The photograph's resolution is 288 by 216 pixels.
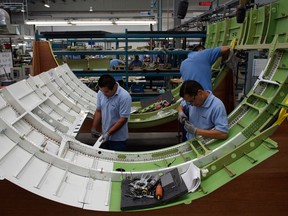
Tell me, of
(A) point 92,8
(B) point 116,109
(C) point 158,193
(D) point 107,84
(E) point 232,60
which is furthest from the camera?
(A) point 92,8

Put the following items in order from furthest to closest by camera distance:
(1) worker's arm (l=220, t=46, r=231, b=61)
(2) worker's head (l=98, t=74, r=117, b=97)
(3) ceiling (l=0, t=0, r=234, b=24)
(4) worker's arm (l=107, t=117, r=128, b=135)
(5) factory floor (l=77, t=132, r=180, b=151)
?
(3) ceiling (l=0, t=0, r=234, b=24) < (5) factory floor (l=77, t=132, r=180, b=151) < (1) worker's arm (l=220, t=46, r=231, b=61) < (4) worker's arm (l=107, t=117, r=128, b=135) < (2) worker's head (l=98, t=74, r=117, b=97)

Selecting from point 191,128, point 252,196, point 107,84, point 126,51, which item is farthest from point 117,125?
point 126,51

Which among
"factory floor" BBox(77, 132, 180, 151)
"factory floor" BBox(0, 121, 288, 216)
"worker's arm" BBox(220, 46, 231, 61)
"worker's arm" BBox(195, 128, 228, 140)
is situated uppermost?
"worker's arm" BBox(220, 46, 231, 61)

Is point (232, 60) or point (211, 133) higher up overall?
point (232, 60)

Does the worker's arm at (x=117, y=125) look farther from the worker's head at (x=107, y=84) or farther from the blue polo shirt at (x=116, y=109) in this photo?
the worker's head at (x=107, y=84)

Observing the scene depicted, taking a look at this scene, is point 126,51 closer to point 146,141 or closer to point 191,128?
point 146,141

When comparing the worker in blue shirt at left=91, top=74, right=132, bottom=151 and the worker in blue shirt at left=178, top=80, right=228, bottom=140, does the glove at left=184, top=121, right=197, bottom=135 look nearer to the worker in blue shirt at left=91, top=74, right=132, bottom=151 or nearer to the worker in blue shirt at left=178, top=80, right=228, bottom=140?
the worker in blue shirt at left=178, top=80, right=228, bottom=140

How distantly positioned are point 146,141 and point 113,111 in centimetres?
247

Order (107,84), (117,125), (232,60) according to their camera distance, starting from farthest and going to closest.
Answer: (232,60)
(117,125)
(107,84)

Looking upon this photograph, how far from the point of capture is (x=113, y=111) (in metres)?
3.50

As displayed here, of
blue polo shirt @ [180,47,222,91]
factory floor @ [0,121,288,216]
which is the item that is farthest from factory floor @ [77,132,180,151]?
factory floor @ [0,121,288,216]

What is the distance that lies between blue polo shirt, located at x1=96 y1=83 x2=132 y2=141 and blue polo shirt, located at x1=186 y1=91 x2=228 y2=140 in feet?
2.85

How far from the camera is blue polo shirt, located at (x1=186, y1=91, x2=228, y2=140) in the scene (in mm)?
2615

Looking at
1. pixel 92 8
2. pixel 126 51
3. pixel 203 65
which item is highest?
pixel 92 8
